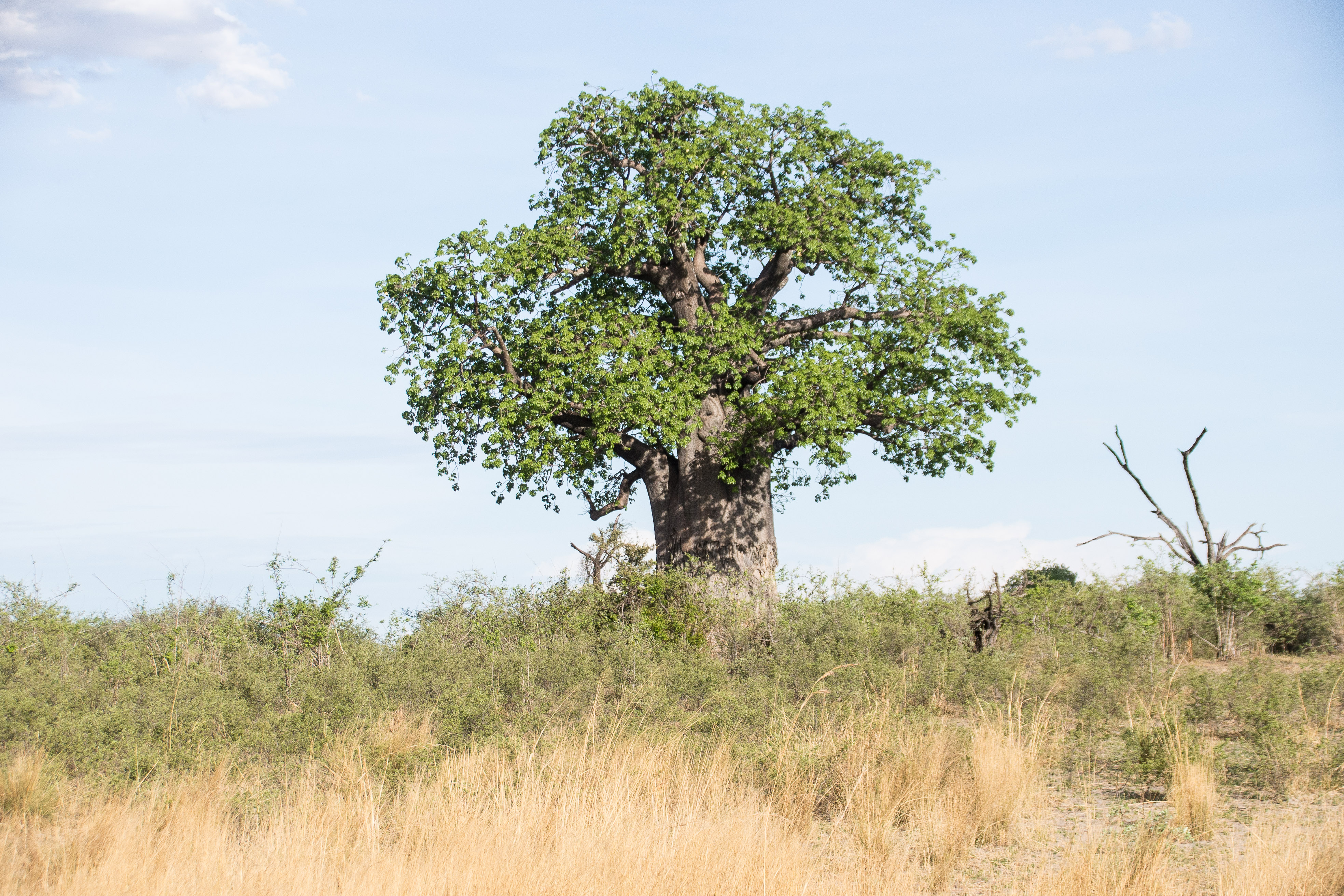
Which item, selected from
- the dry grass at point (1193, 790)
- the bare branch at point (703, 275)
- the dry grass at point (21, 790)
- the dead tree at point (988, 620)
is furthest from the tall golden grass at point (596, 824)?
the bare branch at point (703, 275)

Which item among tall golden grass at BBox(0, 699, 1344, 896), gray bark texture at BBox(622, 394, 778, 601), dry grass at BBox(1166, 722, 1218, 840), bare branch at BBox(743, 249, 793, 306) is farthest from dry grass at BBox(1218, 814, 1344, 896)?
bare branch at BBox(743, 249, 793, 306)

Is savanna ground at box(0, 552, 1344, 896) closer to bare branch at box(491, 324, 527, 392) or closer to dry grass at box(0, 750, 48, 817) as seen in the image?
dry grass at box(0, 750, 48, 817)

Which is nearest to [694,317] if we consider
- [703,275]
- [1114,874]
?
[703,275]

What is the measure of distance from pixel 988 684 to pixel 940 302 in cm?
777

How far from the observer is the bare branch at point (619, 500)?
18.9 m

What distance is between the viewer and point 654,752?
318 inches

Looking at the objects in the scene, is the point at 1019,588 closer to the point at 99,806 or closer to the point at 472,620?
the point at 472,620

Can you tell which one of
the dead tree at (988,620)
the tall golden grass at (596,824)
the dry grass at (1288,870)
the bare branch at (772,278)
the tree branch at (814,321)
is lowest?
the dry grass at (1288,870)

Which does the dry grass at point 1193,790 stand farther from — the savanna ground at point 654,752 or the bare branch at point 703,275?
the bare branch at point 703,275

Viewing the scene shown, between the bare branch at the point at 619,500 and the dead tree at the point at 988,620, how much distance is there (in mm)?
6361

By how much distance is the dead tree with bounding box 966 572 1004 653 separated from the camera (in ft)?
48.1

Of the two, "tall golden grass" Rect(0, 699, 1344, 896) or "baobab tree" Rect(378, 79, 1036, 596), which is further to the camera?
"baobab tree" Rect(378, 79, 1036, 596)

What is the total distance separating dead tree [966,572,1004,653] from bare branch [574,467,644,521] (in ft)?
20.9

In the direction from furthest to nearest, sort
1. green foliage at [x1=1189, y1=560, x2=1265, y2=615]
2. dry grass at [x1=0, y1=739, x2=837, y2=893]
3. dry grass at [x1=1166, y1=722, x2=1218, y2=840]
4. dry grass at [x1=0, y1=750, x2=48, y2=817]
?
green foliage at [x1=1189, y1=560, x2=1265, y2=615]
dry grass at [x1=0, y1=750, x2=48, y2=817]
dry grass at [x1=1166, y1=722, x2=1218, y2=840]
dry grass at [x1=0, y1=739, x2=837, y2=893]
